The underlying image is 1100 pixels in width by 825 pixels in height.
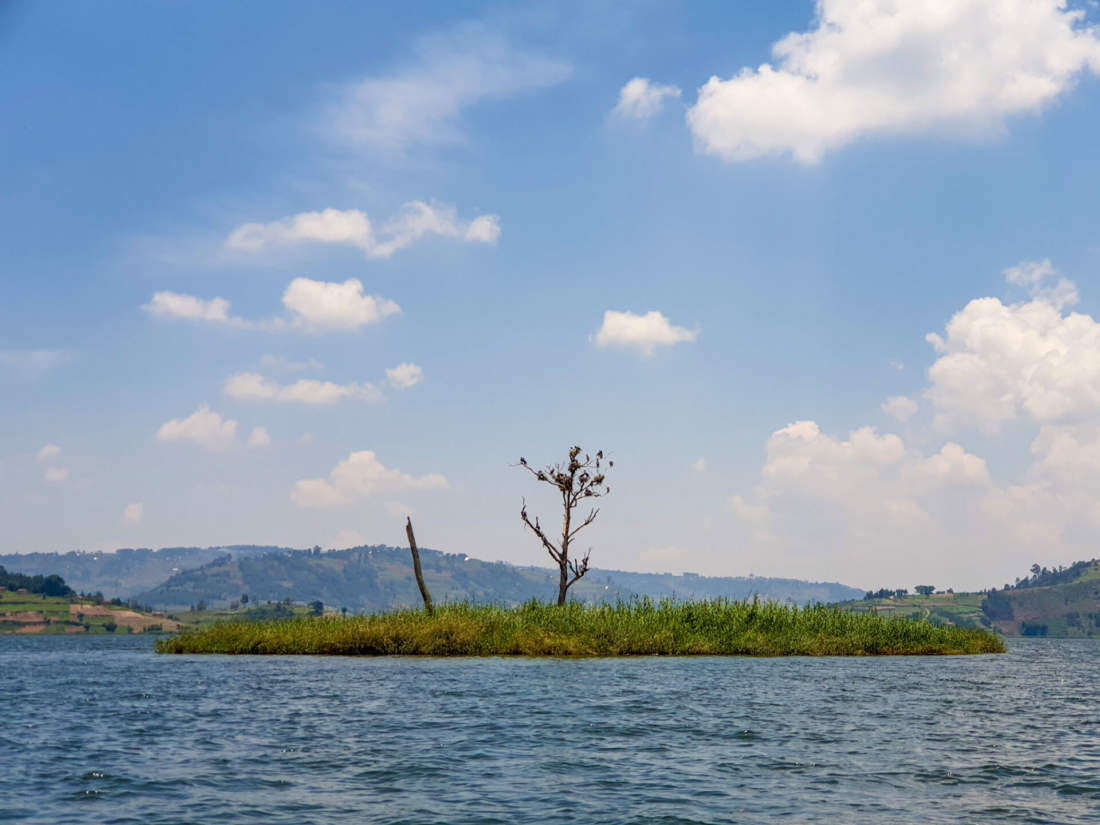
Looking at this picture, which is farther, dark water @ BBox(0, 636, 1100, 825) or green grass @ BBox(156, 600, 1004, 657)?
green grass @ BBox(156, 600, 1004, 657)

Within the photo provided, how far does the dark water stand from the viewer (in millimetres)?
18359

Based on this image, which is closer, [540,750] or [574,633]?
[540,750]

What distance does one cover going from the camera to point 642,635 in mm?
59531

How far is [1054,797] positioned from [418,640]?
42.0m

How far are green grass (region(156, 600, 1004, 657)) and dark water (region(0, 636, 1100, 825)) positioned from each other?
11255 mm

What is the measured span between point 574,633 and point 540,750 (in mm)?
33985

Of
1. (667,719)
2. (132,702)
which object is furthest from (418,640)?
(667,719)

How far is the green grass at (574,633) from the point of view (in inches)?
2256

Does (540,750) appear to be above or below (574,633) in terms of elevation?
below

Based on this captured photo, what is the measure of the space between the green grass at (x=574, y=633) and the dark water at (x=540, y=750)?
11.3 metres

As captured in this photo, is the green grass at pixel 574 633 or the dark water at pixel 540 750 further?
the green grass at pixel 574 633

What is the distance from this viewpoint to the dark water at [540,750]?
18.4 m

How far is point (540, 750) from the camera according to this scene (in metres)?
24.8

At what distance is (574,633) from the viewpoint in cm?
5838
